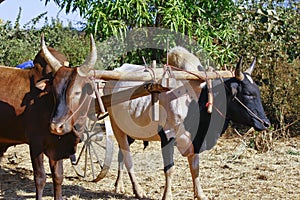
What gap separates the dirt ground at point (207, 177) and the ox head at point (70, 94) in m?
1.69

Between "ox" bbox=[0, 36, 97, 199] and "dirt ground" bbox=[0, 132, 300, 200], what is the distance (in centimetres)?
107

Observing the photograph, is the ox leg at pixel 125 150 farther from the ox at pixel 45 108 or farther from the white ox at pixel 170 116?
the ox at pixel 45 108

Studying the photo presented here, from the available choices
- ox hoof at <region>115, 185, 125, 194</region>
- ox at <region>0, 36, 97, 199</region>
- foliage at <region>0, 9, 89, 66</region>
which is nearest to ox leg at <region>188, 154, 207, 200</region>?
ox hoof at <region>115, 185, 125, 194</region>

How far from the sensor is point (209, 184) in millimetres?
6023

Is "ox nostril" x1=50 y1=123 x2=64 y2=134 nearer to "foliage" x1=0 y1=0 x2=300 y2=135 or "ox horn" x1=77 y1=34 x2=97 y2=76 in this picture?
"ox horn" x1=77 y1=34 x2=97 y2=76

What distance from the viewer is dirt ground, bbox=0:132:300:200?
5625 millimetres

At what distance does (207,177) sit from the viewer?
6.42 metres

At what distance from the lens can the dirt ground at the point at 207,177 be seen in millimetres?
5625

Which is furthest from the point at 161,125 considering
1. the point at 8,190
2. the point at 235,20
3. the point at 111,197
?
the point at 235,20

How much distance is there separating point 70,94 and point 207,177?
290cm

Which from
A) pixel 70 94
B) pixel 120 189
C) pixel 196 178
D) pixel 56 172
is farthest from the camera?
pixel 120 189

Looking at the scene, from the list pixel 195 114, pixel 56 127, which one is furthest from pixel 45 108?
pixel 195 114

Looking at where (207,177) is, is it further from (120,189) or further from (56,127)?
(56,127)

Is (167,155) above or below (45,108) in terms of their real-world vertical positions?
below
